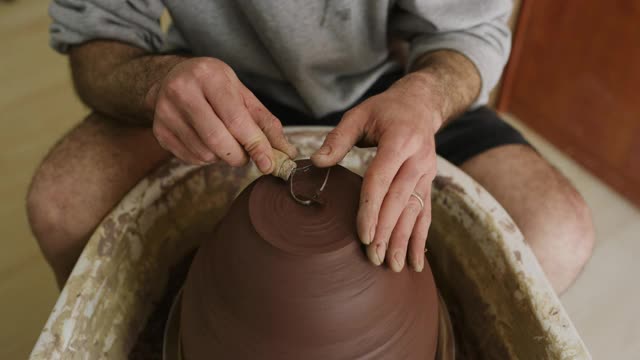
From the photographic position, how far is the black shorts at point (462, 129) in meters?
1.20

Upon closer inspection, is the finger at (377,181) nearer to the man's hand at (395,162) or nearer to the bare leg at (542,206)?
the man's hand at (395,162)

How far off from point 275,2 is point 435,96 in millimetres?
334

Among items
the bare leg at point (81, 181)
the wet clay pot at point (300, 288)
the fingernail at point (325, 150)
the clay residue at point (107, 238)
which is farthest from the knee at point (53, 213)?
the fingernail at point (325, 150)

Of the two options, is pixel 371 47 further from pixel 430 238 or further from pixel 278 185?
pixel 278 185

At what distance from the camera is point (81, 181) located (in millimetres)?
1091

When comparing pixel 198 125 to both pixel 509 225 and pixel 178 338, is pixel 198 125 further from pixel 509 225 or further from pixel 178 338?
pixel 509 225

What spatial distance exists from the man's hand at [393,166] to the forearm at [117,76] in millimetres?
327

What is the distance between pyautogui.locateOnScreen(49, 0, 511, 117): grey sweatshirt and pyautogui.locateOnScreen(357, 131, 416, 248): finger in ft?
1.20

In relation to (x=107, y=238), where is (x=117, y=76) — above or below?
above

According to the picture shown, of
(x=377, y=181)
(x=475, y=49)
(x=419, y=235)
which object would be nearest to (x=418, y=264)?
(x=419, y=235)

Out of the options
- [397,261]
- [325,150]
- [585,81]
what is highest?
[325,150]

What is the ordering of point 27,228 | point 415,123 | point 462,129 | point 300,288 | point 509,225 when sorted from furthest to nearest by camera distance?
point 27,228
point 462,129
point 509,225
point 415,123
point 300,288

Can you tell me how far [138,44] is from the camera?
46.7 inches

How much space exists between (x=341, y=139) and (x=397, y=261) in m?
0.18
